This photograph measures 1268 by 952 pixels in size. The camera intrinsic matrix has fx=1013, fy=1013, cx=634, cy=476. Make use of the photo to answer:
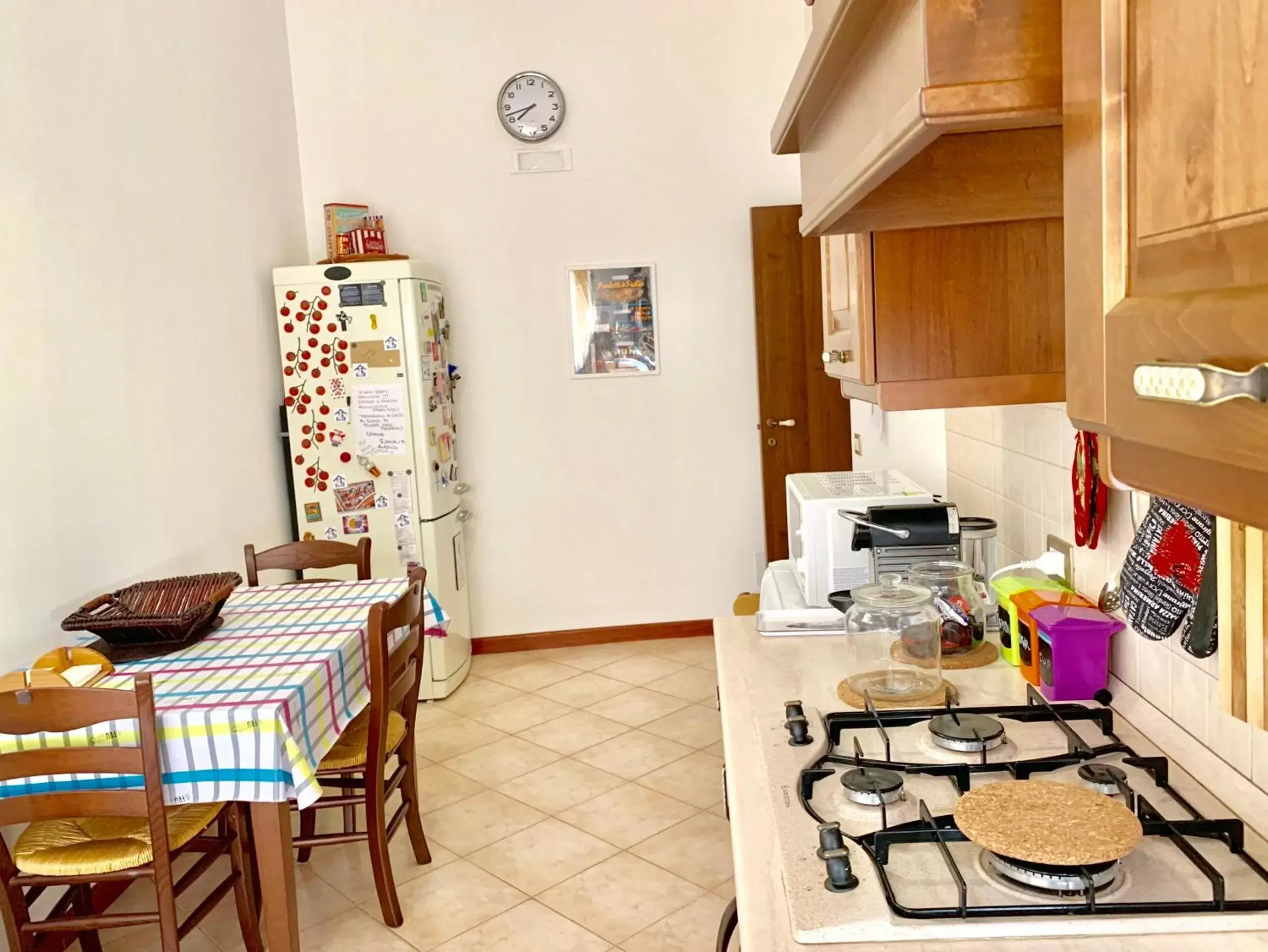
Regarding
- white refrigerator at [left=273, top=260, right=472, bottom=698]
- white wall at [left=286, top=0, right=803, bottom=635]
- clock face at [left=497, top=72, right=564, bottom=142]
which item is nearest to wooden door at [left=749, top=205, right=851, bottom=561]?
white wall at [left=286, top=0, right=803, bottom=635]

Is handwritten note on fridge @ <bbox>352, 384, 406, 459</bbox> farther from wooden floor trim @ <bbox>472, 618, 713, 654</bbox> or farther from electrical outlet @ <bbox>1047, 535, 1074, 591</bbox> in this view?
electrical outlet @ <bbox>1047, 535, 1074, 591</bbox>

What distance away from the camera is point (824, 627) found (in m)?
2.28

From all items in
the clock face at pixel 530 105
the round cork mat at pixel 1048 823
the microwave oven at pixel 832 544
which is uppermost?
the clock face at pixel 530 105

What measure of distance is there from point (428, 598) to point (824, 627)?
1486 mm

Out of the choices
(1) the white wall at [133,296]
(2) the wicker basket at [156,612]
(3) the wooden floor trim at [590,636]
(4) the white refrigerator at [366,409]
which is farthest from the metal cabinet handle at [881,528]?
(3) the wooden floor trim at [590,636]

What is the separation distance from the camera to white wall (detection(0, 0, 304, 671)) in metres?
2.74

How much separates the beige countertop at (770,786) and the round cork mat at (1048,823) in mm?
71

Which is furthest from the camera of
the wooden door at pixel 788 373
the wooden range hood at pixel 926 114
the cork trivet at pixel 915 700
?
the wooden door at pixel 788 373

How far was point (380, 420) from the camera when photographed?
4.20 m

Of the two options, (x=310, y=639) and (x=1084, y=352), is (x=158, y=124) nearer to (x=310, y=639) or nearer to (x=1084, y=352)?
(x=310, y=639)

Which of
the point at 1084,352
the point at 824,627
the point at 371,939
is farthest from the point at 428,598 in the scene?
the point at 1084,352

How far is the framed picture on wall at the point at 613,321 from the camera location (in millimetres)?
4840

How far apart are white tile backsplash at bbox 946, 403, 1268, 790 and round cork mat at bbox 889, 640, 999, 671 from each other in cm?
22

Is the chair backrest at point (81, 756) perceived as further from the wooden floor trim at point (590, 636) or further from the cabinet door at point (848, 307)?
the wooden floor trim at point (590, 636)
